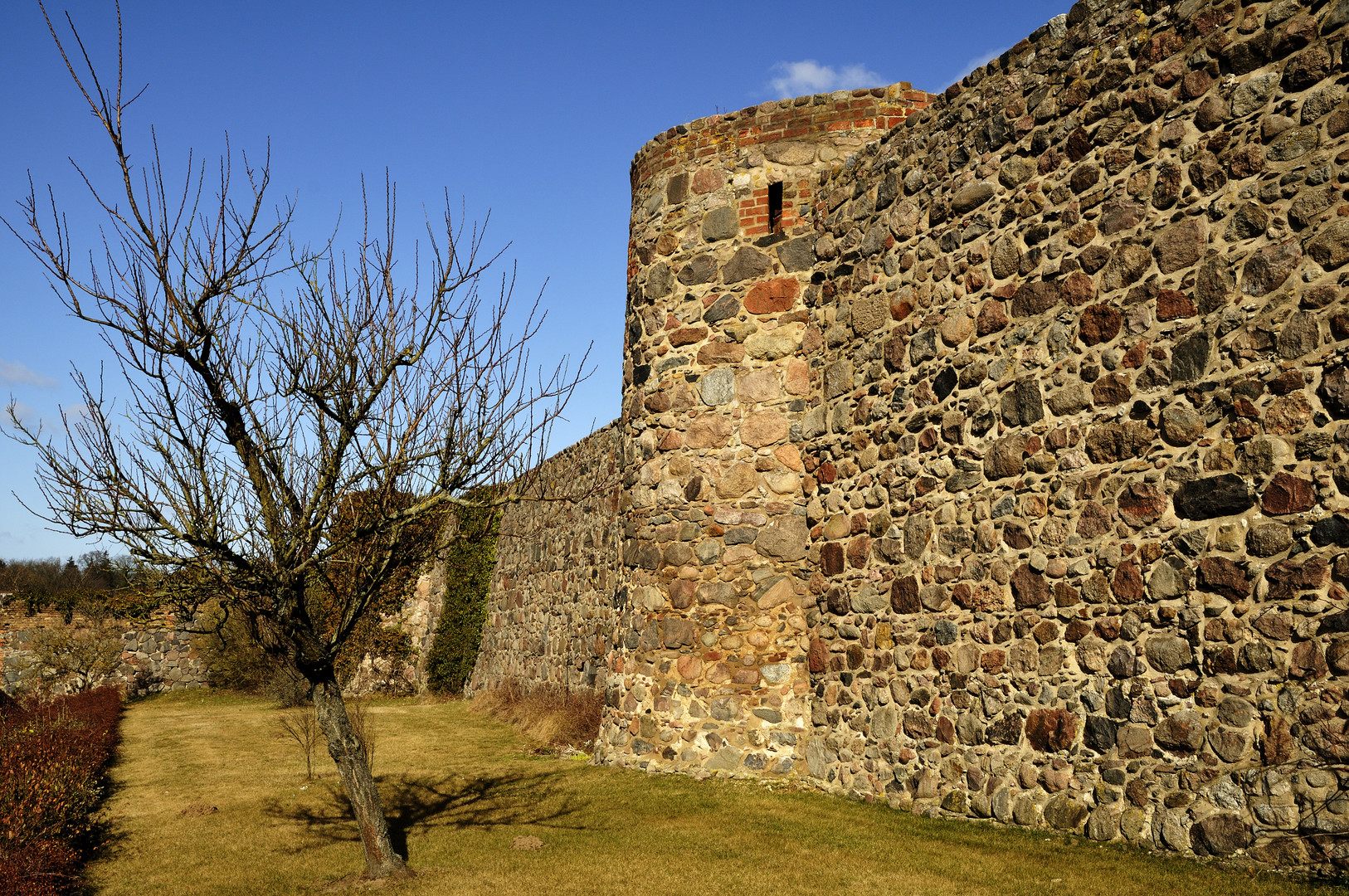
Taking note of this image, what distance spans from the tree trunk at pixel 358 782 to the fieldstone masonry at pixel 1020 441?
3.19 metres

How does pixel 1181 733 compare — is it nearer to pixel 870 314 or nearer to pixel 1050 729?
pixel 1050 729

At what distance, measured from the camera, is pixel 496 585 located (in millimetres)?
18703

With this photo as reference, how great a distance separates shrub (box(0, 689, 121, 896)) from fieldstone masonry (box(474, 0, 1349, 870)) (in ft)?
14.6

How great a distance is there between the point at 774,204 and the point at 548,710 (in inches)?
311

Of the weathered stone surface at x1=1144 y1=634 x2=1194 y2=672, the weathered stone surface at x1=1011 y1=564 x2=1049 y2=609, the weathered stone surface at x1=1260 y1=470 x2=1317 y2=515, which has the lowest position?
the weathered stone surface at x1=1144 y1=634 x2=1194 y2=672

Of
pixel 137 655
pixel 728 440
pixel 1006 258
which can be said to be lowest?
pixel 137 655

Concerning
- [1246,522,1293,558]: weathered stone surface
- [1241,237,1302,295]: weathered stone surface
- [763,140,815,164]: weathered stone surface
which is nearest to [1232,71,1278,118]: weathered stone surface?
[1241,237,1302,295]: weathered stone surface

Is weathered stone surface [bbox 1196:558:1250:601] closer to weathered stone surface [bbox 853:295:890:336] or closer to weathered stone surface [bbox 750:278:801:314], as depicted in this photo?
weathered stone surface [bbox 853:295:890:336]

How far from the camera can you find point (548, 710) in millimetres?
13211

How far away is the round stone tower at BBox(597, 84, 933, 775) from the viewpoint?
327 inches

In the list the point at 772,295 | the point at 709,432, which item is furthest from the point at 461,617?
the point at 772,295

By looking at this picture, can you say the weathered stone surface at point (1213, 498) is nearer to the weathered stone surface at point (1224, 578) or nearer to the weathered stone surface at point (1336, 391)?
the weathered stone surface at point (1224, 578)

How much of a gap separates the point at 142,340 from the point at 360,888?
3.48 metres

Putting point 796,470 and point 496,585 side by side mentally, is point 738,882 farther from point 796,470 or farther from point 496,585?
point 496,585
